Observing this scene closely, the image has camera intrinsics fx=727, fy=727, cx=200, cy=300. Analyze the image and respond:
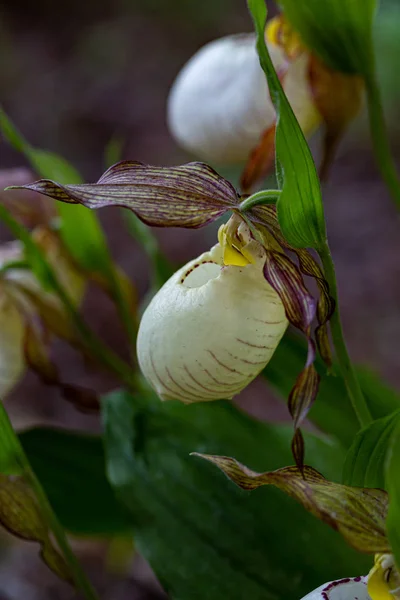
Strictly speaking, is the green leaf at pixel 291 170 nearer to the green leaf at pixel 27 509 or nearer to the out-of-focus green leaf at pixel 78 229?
the green leaf at pixel 27 509

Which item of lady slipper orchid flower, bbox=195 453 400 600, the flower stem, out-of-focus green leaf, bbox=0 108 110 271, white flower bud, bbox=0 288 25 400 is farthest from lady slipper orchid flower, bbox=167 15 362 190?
lady slipper orchid flower, bbox=195 453 400 600

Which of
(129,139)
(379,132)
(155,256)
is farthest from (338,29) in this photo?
(129,139)

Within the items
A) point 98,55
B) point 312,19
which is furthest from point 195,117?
point 98,55

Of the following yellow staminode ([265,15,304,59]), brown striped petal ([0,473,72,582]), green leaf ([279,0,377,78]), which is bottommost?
brown striped petal ([0,473,72,582])

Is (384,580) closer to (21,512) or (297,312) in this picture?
(297,312)

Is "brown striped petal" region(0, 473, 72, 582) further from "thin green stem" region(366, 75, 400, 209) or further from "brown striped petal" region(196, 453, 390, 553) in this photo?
"thin green stem" region(366, 75, 400, 209)

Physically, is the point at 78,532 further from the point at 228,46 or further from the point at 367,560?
the point at 228,46
